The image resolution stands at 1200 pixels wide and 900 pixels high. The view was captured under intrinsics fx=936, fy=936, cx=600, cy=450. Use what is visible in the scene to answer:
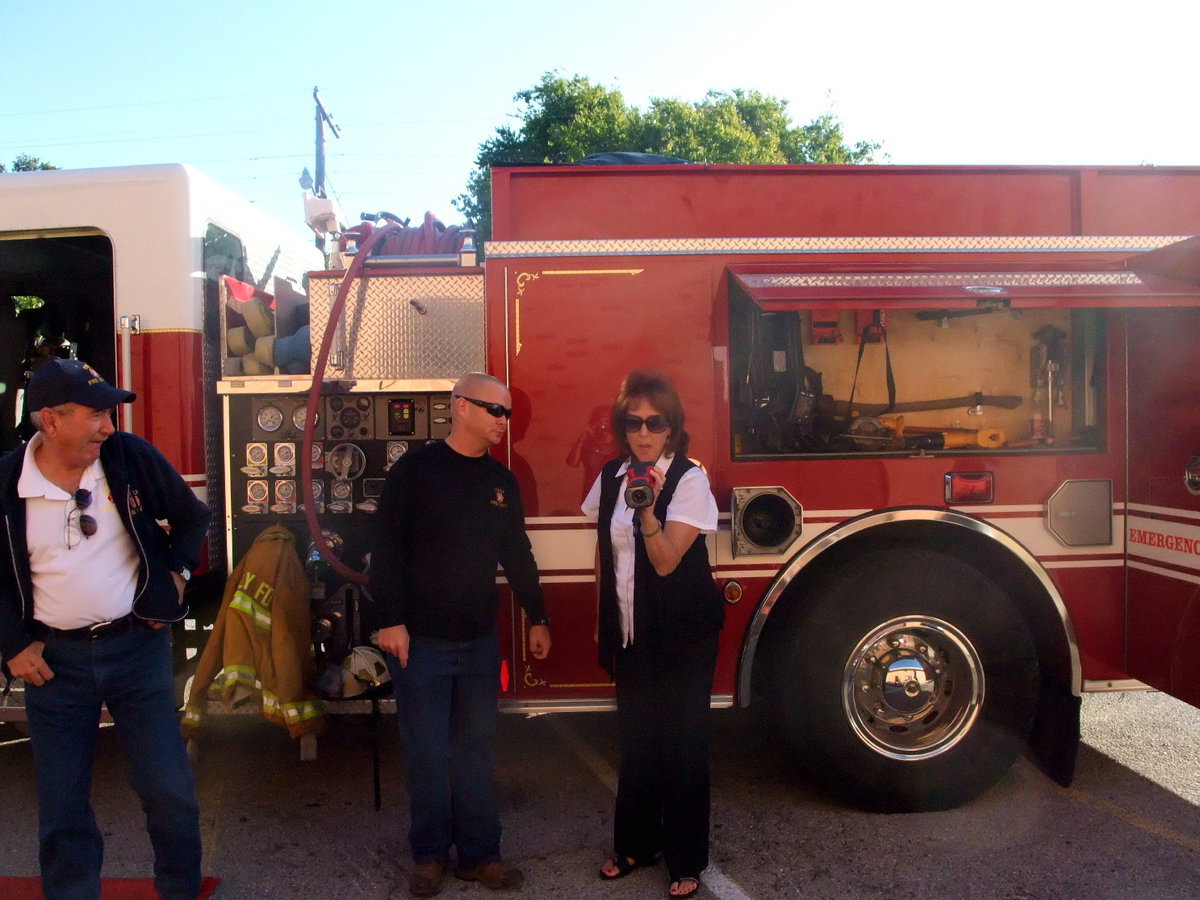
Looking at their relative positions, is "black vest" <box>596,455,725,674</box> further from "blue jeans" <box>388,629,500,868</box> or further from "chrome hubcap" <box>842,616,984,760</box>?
"chrome hubcap" <box>842,616,984,760</box>

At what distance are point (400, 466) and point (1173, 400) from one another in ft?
10.3

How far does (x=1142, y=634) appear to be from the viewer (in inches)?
155

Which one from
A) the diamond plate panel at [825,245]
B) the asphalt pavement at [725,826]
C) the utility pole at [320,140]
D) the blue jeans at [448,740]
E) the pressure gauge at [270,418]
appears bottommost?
the asphalt pavement at [725,826]

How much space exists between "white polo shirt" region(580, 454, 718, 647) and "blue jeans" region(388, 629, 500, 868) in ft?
1.71

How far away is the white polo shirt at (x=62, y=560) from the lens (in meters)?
2.87

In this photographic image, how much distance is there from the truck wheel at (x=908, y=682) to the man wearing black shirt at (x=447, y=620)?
133cm

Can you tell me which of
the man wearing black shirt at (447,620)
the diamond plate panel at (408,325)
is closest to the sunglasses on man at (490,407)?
the man wearing black shirt at (447,620)

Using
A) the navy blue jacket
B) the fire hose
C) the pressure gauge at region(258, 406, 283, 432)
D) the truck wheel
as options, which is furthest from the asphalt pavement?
the pressure gauge at region(258, 406, 283, 432)

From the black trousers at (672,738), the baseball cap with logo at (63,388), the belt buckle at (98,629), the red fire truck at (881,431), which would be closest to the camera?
the baseball cap with logo at (63,388)

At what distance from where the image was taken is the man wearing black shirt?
3289 millimetres

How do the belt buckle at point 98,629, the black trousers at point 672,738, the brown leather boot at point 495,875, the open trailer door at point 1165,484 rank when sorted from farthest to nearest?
the open trailer door at point 1165,484
the brown leather boot at point 495,875
the black trousers at point 672,738
the belt buckle at point 98,629

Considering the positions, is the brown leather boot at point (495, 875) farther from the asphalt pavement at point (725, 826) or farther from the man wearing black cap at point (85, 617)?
the man wearing black cap at point (85, 617)

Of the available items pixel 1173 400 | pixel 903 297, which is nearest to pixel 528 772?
pixel 903 297

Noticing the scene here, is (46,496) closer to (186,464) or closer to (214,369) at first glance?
(186,464)
